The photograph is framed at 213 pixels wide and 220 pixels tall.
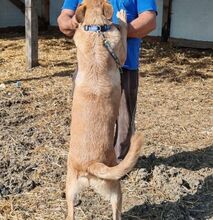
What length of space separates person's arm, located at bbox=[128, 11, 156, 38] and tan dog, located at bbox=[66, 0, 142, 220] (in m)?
0.26

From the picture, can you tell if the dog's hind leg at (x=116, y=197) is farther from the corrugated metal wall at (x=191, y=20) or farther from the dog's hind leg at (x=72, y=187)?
the corrugated metal wall at (x=191, y=20)

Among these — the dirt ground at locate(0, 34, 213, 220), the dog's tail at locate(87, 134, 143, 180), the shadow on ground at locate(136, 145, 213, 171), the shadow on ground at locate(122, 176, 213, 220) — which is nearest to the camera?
the dog's tail at locate(87, 134, 143, 180)

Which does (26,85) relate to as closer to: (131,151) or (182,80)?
(182,80)

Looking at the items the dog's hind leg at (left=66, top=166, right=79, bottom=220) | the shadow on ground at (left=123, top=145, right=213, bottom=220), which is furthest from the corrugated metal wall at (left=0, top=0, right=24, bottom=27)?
the dog's hind leg at (left=66, top=166, right=79, bottom=220)

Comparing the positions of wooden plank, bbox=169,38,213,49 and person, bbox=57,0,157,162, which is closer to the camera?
person, bbox=57,0,157,162

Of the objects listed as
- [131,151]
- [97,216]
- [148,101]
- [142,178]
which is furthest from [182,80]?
[131,151]

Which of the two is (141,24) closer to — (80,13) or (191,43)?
(80,13)

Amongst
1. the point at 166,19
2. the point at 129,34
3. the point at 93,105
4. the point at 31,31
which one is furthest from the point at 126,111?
the point at 166,19

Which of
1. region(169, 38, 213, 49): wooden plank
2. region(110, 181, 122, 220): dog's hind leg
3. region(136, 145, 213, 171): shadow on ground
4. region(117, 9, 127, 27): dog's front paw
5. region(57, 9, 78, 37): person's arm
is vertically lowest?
region(136, 145, 213, 171): shadow on ground

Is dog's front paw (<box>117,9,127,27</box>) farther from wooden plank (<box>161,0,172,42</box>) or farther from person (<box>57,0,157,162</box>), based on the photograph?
wooden plank (<box>161,0,172,42</box>)

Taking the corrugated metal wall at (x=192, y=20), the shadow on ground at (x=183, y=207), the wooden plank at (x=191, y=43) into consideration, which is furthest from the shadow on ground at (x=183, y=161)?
the corrugated metal wall at (x=192, y=20)

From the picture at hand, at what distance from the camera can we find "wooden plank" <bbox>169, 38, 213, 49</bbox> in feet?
31.9

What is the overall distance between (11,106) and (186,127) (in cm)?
220

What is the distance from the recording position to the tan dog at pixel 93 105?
10.1ft
